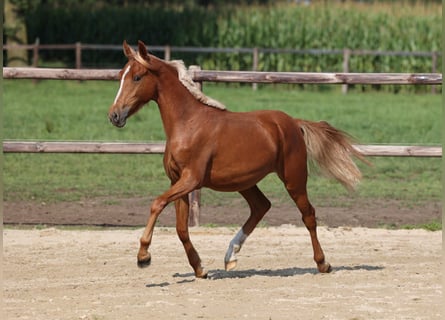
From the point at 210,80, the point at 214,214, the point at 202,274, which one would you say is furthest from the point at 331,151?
the point at 214,214

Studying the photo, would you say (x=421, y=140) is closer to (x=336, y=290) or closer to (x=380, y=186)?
(x=380, y=186)

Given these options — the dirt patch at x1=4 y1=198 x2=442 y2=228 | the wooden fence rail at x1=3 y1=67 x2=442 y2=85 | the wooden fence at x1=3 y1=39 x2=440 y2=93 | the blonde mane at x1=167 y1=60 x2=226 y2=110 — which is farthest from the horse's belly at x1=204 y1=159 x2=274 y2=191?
the wooden fence at x1=3 y1=39 x2=440 y2=93

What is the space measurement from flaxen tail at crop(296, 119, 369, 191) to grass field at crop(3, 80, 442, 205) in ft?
12.5

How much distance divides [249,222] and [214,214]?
3.33m

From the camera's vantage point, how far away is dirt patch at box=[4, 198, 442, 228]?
1104 centimetres

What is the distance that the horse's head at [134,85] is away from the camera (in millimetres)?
7355

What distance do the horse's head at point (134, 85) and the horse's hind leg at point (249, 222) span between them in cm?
129

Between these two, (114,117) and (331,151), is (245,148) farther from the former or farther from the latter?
(114,117)

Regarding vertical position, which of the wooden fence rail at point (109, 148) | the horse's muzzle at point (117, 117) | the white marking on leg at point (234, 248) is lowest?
the white marking on leg at point (234, 248)

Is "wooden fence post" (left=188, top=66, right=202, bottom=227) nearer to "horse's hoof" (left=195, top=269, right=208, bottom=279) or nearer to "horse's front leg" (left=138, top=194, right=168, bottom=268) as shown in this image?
"horse's hoof" (left=195, top=269, right=208, bottom=279)

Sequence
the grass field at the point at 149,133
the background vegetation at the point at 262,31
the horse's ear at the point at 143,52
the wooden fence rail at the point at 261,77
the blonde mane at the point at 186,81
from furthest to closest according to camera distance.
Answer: the background vegetation at the point at 262,31 → the grass field at the point at 149,133 → the wooden fence rail at the point at 261,77 → the blonde mane at the point at 186,81 → the horse's ear at the point at 143,52

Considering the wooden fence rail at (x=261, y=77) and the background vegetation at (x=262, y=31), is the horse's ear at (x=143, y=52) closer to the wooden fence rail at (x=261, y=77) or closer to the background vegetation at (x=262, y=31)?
the wooden fence rail at (x=261, y=77)

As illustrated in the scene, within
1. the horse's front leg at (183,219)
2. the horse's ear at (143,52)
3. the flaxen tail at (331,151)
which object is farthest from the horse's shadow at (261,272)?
the horse's ear at (143,52)

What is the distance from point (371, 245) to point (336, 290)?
2259 mm
